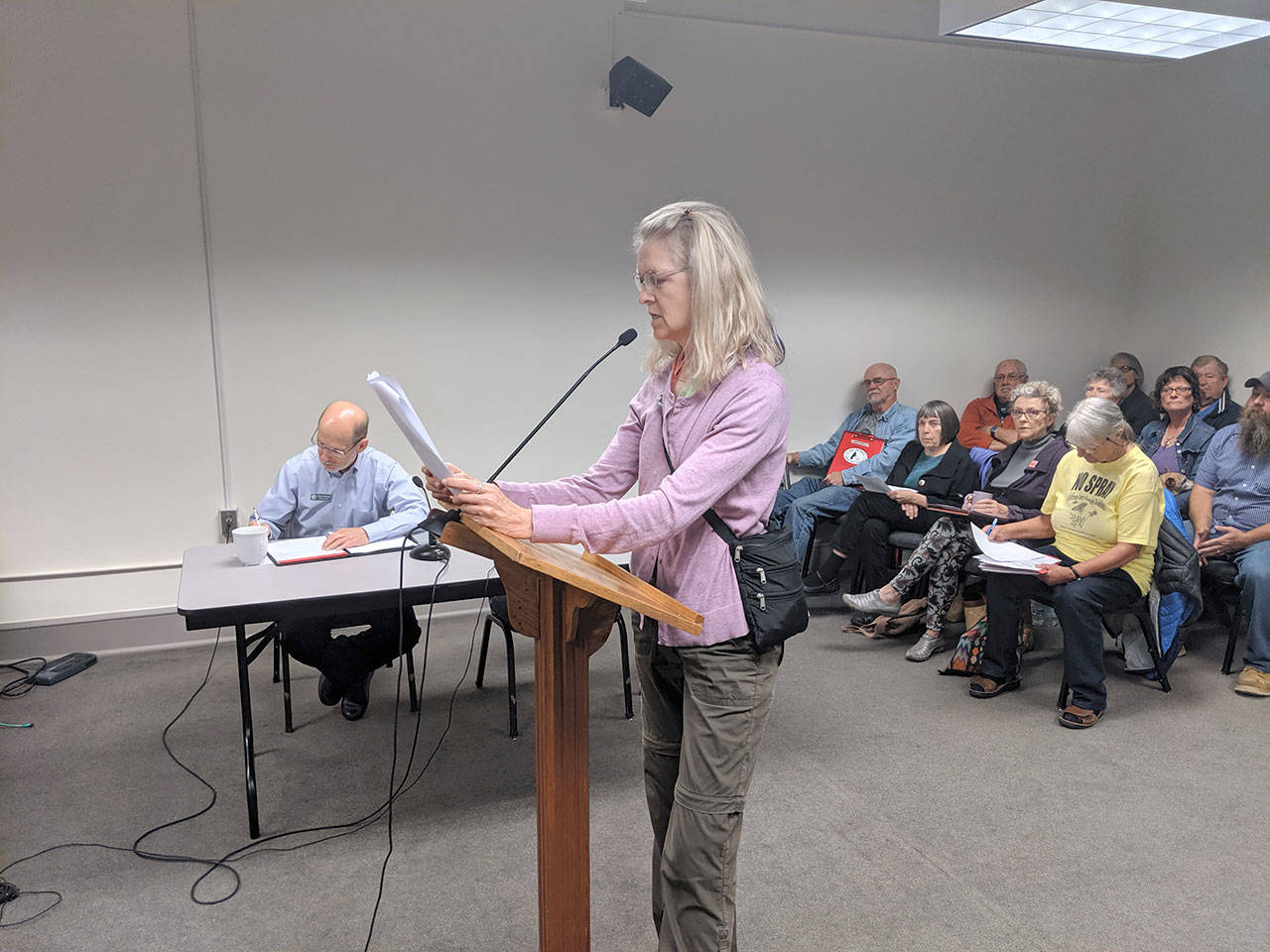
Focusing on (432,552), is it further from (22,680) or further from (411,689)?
(22,680)

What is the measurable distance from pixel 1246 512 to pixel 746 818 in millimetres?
2864

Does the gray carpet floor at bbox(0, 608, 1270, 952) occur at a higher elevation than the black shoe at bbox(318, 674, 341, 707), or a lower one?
lower

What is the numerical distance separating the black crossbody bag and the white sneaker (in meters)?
2.79

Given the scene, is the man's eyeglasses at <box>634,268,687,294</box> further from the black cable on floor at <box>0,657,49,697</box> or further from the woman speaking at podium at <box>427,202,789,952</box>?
the black cable on floor at <box>0,657,49,697</box>

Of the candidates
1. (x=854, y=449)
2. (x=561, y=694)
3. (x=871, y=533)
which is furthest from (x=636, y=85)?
(x=561, y=694)

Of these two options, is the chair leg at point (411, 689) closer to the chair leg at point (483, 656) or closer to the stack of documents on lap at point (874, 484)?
the chair leg at point (483, 656)

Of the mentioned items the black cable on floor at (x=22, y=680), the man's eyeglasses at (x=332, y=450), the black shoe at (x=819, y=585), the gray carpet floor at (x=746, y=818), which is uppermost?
the man's eyeglasses at (x=332, y=450)

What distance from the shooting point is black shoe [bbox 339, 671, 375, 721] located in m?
3.51

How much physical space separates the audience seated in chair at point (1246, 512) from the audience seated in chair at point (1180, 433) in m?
0.29

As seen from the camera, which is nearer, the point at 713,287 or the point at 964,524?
the point at 713,287

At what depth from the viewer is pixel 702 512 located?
1.57m

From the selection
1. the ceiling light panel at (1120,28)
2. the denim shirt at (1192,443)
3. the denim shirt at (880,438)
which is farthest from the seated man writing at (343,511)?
the denim shirt at (1192,443)

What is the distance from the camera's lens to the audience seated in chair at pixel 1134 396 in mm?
5426

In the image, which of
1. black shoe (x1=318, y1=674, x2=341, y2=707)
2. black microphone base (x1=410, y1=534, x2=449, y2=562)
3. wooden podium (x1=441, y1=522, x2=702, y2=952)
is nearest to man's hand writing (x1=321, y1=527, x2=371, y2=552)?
black microphone base (x1=410, y1=534, x2=449, y2=562)
